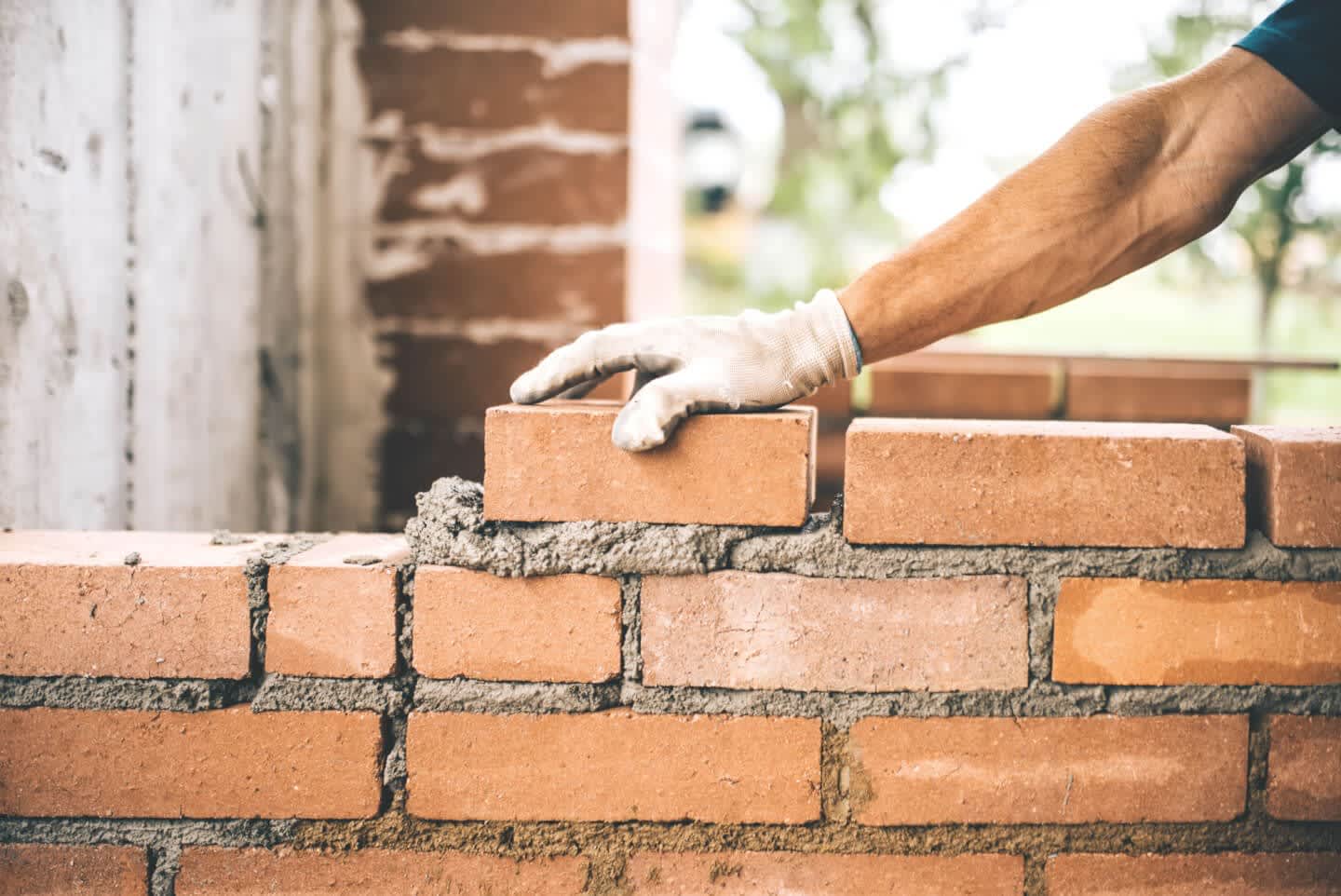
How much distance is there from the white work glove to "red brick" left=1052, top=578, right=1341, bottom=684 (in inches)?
14.0

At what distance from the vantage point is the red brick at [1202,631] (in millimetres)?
1012

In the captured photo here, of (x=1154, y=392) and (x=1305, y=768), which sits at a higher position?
(x=1154, y=392)

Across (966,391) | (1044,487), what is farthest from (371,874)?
(966,391)

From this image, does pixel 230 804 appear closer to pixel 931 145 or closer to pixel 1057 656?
pixel 1057 656

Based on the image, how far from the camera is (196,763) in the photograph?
1.05 meters

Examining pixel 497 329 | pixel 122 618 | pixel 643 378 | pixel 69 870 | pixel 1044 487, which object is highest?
pixel 497 329

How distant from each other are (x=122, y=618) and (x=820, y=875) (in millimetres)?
800

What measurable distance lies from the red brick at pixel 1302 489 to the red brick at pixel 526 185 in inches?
46.1

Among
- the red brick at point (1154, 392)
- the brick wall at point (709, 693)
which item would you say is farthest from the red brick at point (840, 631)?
the red brick at point (1154, 392)

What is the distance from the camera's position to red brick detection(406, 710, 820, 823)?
103 cm

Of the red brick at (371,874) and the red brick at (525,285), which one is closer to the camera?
the red brick at (371,874)

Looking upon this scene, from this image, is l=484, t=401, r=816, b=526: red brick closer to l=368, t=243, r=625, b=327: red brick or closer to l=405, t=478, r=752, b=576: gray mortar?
l=405, t=478, r=752, b=576: gray mortar

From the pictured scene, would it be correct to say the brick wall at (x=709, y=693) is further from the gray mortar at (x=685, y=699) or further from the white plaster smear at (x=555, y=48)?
the white plaster smear at (x=555, y=48)

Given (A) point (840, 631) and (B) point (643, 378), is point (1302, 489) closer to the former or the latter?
(A) point (840, 631)
